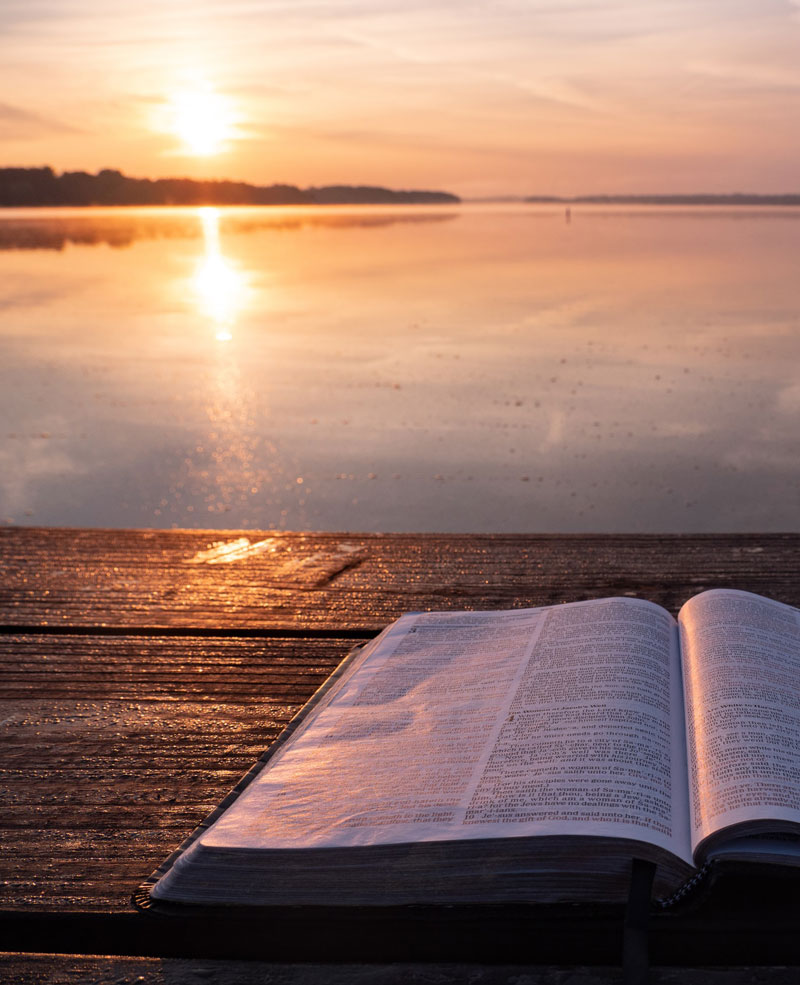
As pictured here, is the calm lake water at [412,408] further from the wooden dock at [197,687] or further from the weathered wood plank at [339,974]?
the weathered wood plank at [339,974]

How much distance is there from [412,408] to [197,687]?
26.5 feet

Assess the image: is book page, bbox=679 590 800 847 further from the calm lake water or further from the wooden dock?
the calm lake water

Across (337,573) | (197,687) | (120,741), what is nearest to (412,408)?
(337,573)

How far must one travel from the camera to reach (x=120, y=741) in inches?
45.3

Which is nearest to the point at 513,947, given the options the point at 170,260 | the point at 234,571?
the point at 234,571

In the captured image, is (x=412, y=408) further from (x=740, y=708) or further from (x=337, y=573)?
(x=740, y=708)

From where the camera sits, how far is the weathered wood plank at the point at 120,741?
876mm

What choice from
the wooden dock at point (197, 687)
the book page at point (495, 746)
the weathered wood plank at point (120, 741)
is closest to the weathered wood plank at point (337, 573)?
the wooden dock at point (197, 687)

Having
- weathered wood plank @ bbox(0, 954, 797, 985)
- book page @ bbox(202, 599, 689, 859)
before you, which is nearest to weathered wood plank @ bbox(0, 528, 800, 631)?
book page @ bbox(202, 599, 689, 859)

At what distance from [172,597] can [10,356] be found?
1206 cm

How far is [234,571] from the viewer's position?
6.79 ft

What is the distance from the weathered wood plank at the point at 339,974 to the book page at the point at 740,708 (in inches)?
3.5

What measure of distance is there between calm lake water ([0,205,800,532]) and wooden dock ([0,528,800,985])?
424 centimetres

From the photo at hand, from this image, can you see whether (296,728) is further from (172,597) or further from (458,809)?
(172,597)
